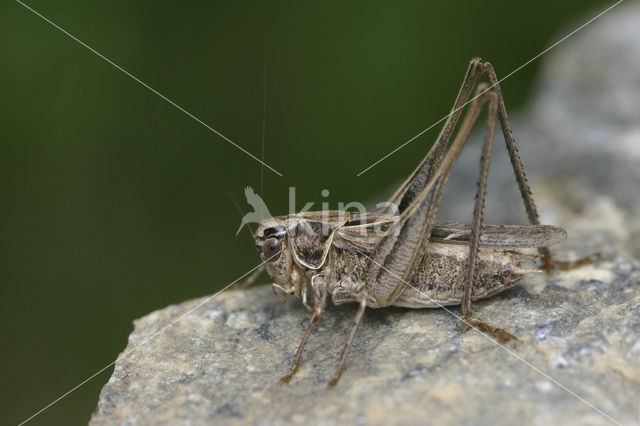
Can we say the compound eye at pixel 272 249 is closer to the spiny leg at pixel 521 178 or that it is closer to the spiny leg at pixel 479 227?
the spiny leg at pixel 479 227

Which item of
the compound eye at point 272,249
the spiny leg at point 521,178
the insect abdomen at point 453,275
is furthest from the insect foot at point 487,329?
the compound eye at point 272,249

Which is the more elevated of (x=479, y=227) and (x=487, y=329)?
(x=479, y=227)

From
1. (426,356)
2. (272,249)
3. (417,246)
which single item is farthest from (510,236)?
(272,249)

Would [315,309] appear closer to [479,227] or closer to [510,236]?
[479,227]

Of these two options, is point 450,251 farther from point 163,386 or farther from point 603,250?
point 163,386

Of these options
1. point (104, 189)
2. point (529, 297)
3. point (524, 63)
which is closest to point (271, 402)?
point (529, 297)
